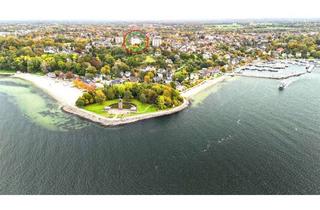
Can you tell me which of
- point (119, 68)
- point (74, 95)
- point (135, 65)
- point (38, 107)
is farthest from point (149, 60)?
point (38, 107)

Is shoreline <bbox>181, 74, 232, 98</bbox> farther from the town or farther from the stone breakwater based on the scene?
the stone breakwater

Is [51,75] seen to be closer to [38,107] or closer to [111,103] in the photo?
[38,107]

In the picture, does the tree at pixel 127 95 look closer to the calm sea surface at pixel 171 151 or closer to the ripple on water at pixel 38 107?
the calm sea surface at pixel 171 151

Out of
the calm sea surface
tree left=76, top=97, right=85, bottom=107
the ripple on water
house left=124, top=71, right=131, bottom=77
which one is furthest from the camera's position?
house left=124, top=71, right=131, bottom=77

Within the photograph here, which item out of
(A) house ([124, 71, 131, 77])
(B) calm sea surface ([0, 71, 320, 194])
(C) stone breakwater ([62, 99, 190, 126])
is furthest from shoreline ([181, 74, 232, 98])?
(A) house ([124, 71, 131, 77])

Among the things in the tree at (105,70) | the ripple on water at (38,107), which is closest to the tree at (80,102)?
the ripple on water at (38,107)

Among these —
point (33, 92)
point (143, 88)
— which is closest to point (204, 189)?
point (143, 88)

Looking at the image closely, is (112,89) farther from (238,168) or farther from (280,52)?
(280,52)

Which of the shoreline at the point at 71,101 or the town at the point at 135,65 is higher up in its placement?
the town at the point at 135,65
